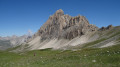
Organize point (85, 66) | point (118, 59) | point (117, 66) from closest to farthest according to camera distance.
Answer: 1. point (117, 66)
2. point (85, 66)
3. point (118, 59)

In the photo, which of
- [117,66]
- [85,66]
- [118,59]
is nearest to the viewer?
[117,66]

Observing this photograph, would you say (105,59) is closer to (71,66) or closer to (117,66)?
(117,66)

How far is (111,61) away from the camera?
2045 centimetres

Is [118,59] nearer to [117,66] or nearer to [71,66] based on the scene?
[117,66]

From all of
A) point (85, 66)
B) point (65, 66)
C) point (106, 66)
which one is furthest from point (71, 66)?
point (106, 66)

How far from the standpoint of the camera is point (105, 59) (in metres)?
21.6

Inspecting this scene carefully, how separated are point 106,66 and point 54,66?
785 cm

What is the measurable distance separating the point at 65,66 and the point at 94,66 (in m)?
4.32

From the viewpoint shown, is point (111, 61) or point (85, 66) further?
point (111, 61)

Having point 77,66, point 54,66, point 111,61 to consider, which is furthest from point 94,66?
point 54,66

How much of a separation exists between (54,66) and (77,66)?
3828 millimetres

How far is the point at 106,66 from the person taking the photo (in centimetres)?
1788

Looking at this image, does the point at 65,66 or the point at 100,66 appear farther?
the point at 65,66

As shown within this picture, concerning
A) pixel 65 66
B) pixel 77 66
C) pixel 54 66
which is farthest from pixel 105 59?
pixel 54 66
